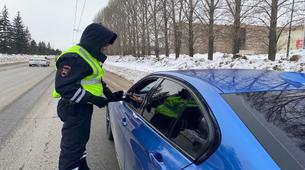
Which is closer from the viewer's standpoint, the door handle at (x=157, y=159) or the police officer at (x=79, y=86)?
the door handle at (x=157, y=159)

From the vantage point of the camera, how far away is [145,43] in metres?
47.8

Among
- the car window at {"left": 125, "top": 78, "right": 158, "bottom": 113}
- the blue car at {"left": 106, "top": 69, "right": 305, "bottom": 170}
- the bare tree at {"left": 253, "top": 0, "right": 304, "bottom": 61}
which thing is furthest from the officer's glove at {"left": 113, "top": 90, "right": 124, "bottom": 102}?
Result: the bare tree at {"left": 253, "top": 0, "right": 304, "bottom": 61}

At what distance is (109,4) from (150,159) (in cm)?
7085

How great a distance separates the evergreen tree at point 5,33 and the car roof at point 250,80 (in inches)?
3958

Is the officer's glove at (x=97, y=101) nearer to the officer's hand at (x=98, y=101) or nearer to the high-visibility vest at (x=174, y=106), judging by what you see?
the officer's hand at (x=98, y=101)

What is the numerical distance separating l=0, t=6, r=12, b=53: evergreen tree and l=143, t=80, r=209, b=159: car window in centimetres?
10001

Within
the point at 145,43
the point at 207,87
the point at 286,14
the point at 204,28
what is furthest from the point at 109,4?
the point at 207,87

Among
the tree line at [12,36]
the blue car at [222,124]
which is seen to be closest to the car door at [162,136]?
the blue car at [222,124]

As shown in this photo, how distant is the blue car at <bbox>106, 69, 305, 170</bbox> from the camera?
2.10 m

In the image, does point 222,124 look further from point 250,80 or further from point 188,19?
point 188,19

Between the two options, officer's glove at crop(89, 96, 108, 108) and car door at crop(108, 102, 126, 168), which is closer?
officer's glove at crop(89, 96, 108, 108)

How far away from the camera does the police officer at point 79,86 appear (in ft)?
11.6

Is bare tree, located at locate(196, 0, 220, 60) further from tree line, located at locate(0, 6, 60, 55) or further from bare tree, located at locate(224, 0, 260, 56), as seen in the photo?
tree line, located at locate(0, 6, 60, 55)

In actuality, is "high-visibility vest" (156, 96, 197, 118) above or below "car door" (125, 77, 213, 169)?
above
